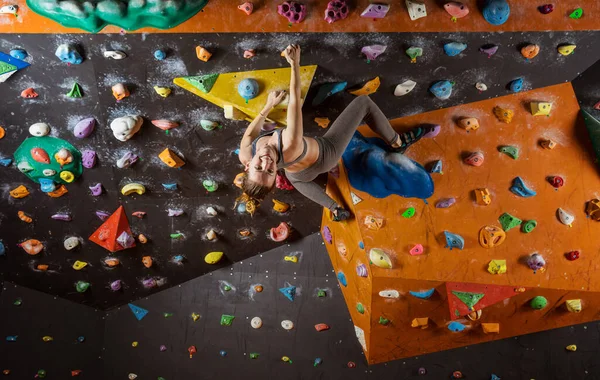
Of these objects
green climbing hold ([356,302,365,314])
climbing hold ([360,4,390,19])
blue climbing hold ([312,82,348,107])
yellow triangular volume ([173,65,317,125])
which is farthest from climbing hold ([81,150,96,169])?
green climbing hold ([356,302,365,314])

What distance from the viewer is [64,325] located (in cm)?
439

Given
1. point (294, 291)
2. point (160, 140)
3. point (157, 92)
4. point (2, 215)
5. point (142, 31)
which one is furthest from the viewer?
point (294, 291)

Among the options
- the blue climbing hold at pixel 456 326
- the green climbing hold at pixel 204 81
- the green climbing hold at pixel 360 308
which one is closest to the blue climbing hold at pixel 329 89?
the green climbing hold at pixel 204 81

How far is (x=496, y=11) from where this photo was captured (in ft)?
9.75

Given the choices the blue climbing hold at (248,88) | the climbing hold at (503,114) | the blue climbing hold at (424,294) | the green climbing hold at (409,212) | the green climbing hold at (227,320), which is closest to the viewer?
the blue climbing hold at (248,88)

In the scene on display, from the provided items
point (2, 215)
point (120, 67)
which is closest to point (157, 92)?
point (120, 67)

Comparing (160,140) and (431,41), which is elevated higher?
(431,41)

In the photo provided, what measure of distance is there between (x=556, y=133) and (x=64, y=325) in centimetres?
410

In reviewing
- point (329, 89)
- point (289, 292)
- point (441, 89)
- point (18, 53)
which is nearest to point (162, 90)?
point (18, 53)

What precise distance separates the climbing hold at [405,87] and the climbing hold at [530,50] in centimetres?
65

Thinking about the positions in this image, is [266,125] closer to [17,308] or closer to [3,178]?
[3,178]

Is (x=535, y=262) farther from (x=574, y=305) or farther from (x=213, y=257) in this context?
(x=213, y=257)

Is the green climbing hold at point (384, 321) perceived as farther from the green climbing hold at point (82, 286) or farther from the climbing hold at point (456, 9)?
the green climbing hold at point (82, 286)

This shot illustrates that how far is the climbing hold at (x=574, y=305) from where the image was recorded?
3.53m
